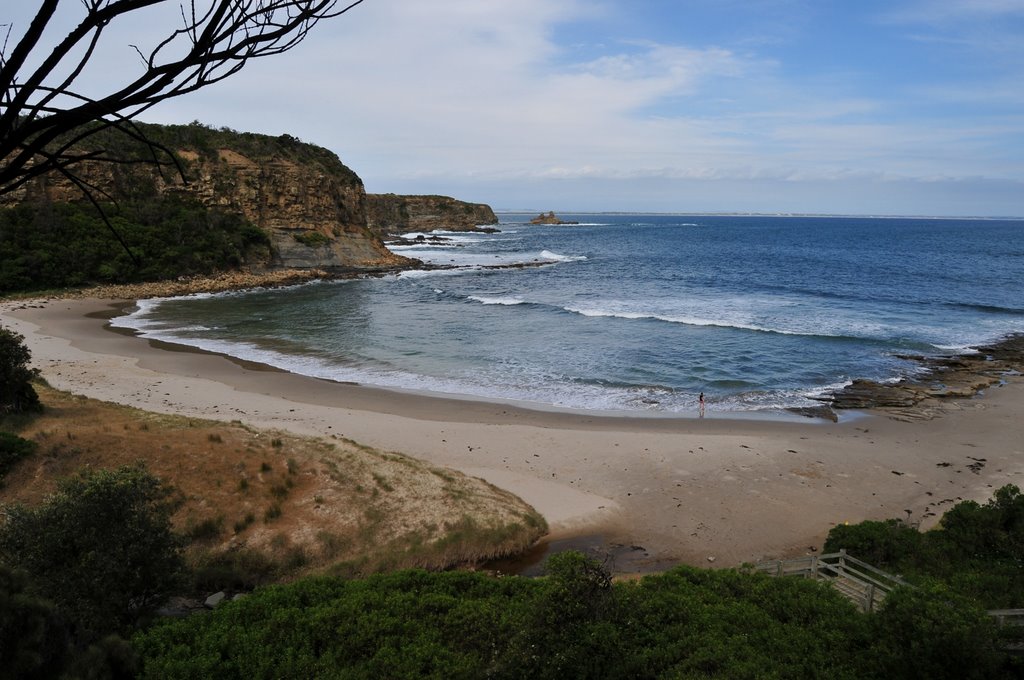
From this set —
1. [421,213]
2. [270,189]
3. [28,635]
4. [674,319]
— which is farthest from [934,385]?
[421,213]

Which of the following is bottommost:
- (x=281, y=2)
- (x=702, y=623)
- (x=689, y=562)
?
(x=689, y=562)

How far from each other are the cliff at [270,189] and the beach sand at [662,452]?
3109 cm

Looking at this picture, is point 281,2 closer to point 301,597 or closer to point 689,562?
point 301,597

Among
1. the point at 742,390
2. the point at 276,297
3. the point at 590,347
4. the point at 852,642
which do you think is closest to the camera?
the point at 852,642

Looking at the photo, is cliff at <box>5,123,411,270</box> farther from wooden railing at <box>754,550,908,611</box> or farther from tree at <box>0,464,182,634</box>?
wooden railing at <box>754,550,908,611</box>

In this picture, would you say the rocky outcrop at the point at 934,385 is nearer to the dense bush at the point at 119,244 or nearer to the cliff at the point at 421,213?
the dense bush at the point at 119,244

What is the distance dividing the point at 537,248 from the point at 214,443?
270 feet

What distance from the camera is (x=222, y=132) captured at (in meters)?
58.0

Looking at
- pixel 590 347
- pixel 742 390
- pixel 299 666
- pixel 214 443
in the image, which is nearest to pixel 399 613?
pixel 299 666

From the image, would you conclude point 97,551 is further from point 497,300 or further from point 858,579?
point 497,300

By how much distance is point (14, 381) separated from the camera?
1326 centimetres

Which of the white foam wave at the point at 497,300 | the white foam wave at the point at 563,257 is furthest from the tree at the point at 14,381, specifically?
the white foam wave at the point at 563,257

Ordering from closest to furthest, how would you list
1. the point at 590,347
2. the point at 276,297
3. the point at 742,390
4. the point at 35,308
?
the point at 742,390
the point at 590,347
the point at 35,308
the point at 276,297

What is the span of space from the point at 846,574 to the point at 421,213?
422 ft
